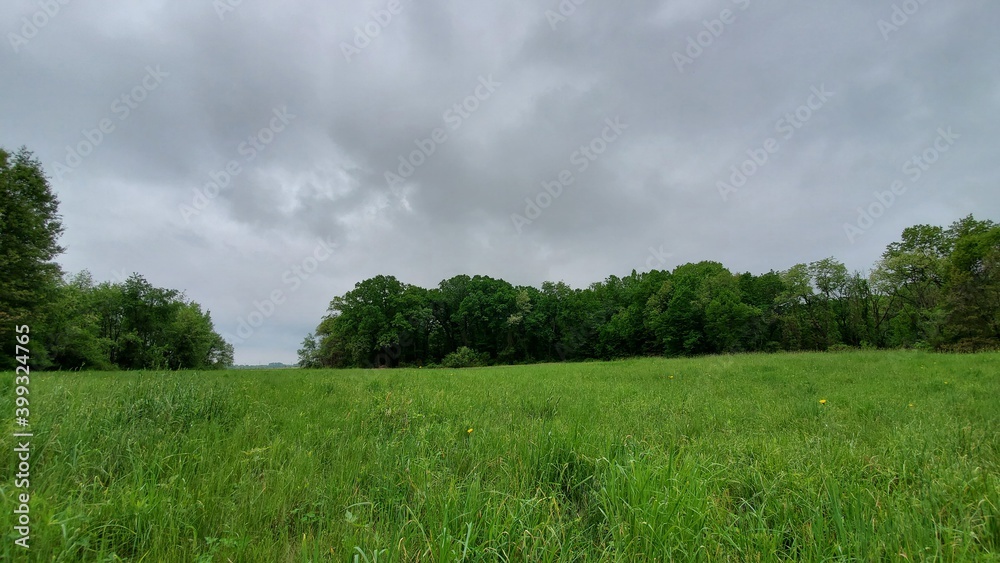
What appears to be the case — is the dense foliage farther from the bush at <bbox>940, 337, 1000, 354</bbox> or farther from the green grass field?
the green grass field

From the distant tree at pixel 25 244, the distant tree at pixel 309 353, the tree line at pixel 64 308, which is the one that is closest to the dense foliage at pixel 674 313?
the distant tree at pixel 309 353

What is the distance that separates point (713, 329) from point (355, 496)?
5449 cm

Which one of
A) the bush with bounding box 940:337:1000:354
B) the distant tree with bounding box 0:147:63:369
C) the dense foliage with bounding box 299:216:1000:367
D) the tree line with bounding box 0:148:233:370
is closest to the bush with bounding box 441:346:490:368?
the dense foliage with bounding box 299:216:1000:367

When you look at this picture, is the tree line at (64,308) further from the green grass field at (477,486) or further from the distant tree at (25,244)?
the green grass field at (477,486)

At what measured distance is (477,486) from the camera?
2.46 metres

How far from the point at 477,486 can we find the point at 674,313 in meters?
53.6

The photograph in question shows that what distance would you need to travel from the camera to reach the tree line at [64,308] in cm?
2084

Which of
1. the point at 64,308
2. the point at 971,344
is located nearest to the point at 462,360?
the point at 64,308

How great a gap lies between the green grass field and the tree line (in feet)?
9.46

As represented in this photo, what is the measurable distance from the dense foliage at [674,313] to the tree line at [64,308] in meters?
20.3

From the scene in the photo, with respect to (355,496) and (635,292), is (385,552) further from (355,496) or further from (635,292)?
(635,292)

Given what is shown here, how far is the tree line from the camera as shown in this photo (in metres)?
20.8

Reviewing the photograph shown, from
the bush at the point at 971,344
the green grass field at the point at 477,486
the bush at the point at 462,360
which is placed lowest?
the bush at the point at 971,344

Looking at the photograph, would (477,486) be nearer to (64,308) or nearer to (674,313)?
(64,308)
